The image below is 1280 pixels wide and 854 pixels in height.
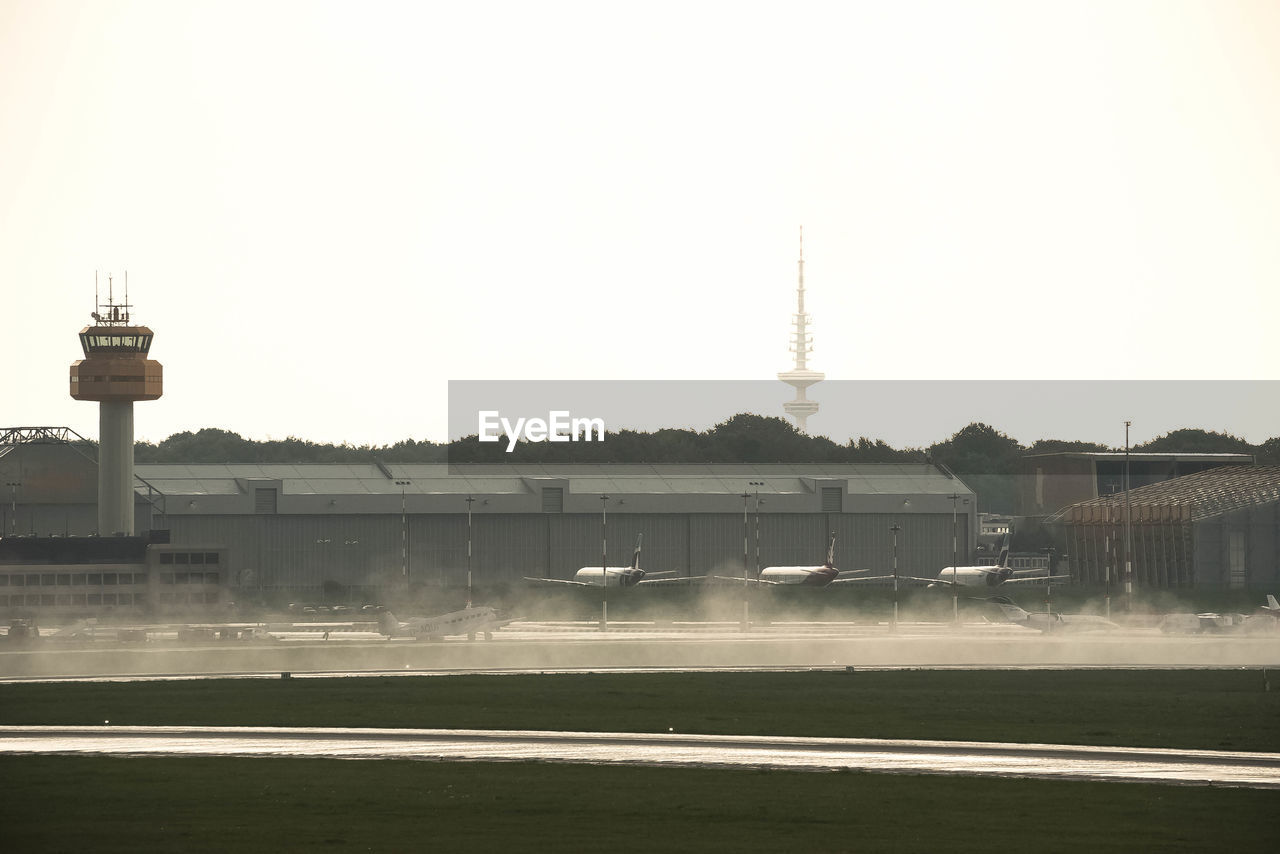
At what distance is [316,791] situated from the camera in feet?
128

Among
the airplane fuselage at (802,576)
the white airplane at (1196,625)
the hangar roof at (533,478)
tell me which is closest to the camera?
the white airplane at (1196,625)

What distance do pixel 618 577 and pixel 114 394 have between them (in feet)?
159

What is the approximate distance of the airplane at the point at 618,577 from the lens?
149500 millimetres

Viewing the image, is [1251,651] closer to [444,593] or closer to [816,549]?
[444,593]

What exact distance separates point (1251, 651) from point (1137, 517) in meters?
75.7

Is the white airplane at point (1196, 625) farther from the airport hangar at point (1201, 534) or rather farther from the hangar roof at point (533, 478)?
the hangar roof at point (533, 478)

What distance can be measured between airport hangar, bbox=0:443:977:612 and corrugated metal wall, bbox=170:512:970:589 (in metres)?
0.14

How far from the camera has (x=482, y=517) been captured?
163 m

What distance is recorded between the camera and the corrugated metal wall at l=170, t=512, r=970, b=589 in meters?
159

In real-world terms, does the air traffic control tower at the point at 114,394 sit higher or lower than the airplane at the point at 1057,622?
higher

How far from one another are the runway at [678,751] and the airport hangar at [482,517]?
97779mm

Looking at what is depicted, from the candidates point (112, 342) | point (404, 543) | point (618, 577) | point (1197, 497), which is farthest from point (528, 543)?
point (1197, 497)

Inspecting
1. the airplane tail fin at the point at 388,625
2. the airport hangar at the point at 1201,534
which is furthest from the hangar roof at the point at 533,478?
the airplane tail fin at the point at 388,625

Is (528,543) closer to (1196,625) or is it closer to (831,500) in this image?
(831,500)
